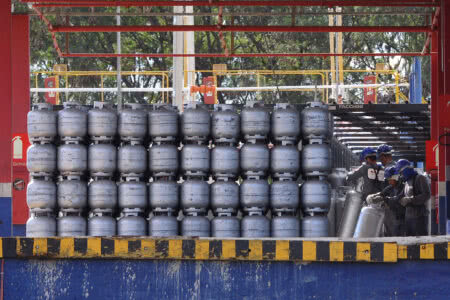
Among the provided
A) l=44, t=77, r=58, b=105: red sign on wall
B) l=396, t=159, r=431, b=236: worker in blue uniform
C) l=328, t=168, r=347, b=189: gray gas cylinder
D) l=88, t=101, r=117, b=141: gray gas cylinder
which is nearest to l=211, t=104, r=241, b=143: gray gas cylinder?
l=88, t=101, r=117, b=141: gray gas cylinder

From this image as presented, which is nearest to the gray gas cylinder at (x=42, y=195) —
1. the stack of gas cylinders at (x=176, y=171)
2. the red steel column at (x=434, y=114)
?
the stack of gas cylinders at (x=176, y=171)

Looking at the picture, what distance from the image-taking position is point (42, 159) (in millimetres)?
11273

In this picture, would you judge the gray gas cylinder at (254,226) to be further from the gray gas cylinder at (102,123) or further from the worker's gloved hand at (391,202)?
the worker's gloved hand at (391,202)

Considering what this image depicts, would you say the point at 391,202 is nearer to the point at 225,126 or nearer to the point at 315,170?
the point at 315,170

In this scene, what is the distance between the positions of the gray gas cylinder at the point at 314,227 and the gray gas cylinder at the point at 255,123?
1.13 meters

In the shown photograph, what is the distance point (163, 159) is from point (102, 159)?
721mm

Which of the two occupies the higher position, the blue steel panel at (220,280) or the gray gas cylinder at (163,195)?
the gray gas cylinder at (163,195)

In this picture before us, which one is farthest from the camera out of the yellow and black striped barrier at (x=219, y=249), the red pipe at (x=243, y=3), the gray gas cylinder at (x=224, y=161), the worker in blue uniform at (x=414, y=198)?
the worker in blue uniform at (x=414, y=198)

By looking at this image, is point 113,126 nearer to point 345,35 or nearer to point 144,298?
point 144,298

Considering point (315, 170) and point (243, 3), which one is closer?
point (315, 170)

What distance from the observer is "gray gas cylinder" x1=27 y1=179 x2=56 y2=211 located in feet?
36.9

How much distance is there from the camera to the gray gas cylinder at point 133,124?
1119 cm

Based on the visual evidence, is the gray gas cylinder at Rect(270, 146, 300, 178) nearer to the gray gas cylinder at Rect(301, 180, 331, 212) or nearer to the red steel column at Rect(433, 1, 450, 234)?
the gray gas cylinder at Rect(301, 180, 331, 212)

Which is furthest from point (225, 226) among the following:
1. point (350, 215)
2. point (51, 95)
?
point (51, 95)
